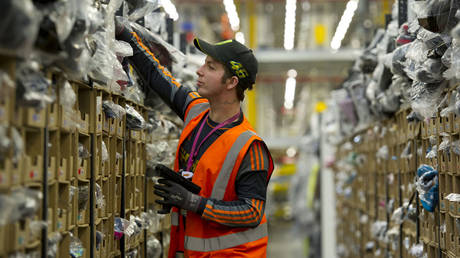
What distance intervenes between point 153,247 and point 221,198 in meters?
1.43

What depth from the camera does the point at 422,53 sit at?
3.63 m

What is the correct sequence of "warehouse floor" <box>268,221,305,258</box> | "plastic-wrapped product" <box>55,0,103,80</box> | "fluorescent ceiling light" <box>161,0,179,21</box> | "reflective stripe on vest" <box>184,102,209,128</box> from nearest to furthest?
"plastic-wrapped product" <box>55,0,103,80</box> → "reflective stripe on vest" <box>184,102,209,128</box> → "fluorescent ceiling light" <box>161,0,179,21</box> → "warehouse floor" <box>268,221,305,258</box>

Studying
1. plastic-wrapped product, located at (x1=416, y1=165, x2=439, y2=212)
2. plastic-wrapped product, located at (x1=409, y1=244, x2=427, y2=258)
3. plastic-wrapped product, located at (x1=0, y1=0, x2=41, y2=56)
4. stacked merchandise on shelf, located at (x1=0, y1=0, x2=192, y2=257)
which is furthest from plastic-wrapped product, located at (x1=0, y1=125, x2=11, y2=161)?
plastic-wrapped product, located at (x1=409, y1=244, x2=427, y2=258)

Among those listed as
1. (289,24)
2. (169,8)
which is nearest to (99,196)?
(169,8)

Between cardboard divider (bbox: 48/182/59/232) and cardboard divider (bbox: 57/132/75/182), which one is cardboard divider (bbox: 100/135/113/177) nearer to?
cardboard divider (bbox: 57/132/75/182)

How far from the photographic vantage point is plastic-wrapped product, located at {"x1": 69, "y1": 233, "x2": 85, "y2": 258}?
271cm

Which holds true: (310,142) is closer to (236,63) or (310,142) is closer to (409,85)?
(409,85)

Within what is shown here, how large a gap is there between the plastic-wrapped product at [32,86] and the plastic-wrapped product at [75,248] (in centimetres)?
77

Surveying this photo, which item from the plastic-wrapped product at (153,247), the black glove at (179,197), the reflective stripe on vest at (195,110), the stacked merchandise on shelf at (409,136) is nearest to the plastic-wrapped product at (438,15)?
the stacked merchandise on shelf at (409,136)

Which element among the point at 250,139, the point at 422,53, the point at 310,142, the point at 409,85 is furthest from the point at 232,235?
the point at 310,142

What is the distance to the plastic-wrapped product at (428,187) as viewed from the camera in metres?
3.85

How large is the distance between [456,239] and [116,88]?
201 cm

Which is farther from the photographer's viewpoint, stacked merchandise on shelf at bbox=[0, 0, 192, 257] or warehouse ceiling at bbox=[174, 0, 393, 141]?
warehouse ceiling at bbox=[174, 0, 393, 141]

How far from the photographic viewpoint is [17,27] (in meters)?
1.86
